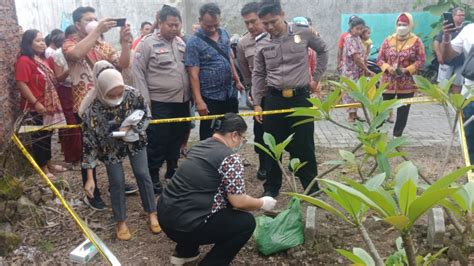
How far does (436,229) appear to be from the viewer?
122 inches

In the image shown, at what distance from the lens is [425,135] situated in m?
6.38

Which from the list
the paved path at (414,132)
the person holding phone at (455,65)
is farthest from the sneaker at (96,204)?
the person holding phone at (455,65)

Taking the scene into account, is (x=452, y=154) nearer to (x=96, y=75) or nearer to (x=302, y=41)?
(x=302, y=41)

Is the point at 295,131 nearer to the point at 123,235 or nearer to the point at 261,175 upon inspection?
the point at 261,175

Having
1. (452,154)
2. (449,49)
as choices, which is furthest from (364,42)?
(449,49)

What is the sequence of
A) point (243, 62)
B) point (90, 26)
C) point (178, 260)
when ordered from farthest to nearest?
point (243, 62)
point (90, 26)
point (178, 260)

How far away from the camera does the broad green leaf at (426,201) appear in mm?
1013

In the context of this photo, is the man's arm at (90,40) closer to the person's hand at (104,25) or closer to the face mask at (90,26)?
the person's hand at (104,25)

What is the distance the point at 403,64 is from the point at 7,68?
177 inches

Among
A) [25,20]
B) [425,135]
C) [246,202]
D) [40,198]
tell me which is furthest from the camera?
[25,20]

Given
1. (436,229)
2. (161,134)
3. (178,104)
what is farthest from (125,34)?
(436,229)

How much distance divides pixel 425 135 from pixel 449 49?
2.37 m

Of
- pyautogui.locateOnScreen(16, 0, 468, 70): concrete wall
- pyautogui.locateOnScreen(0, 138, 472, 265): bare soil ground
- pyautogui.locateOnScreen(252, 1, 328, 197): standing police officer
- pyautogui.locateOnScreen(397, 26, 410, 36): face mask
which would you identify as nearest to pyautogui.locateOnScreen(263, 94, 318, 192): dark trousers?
pyautogui.locateOnScreen(252, 1, 328, 197): standing police officer

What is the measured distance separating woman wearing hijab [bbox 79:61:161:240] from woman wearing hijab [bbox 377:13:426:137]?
342 centimetres
